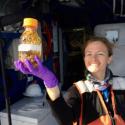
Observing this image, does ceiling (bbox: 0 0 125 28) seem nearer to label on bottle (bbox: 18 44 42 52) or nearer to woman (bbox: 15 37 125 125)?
woman (bbox: 15 37 125 125)

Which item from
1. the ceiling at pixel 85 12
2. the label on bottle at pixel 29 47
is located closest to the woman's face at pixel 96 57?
the label on bottle at pixel 29 47

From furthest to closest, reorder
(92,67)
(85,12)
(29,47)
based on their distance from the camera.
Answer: (85,12) < (92,67) < (29,47)

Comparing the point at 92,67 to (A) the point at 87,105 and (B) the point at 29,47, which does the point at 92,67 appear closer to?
(A) the point at 87,105

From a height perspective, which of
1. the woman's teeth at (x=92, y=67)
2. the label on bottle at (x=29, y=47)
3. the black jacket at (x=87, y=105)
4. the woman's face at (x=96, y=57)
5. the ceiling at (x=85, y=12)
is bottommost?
the black jacket at (x=87, y=105)

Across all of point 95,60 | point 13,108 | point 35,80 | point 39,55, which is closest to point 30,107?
point 13,108

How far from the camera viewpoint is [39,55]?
108 cm

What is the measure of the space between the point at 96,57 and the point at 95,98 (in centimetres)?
18

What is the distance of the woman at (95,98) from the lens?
129cm

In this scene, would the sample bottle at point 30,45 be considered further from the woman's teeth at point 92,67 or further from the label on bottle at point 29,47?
→ the woman's teeth at point 92,67

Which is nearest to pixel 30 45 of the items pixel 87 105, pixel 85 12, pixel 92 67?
pixel 92 67

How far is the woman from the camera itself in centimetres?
129

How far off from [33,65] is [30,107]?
959mm

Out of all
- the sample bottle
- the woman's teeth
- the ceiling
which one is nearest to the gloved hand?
the sample bottle

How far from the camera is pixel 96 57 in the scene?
4.27 ft
